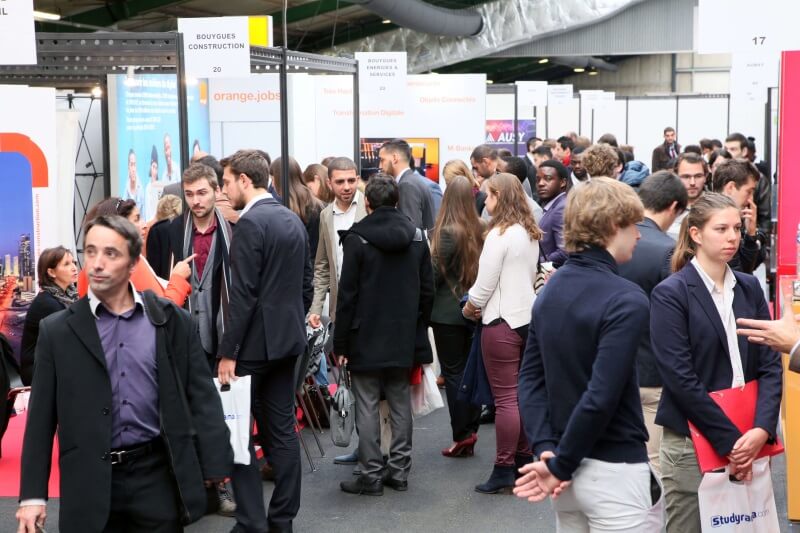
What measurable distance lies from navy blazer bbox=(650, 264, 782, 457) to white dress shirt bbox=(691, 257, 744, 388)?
15 mm

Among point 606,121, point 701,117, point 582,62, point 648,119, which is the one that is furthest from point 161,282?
point 582,62

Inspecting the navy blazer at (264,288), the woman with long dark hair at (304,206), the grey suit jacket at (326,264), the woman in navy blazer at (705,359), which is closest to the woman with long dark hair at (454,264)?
the grey suit jacket at (326,264)

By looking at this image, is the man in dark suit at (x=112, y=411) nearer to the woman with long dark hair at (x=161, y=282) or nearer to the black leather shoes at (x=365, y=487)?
Answer: the woman with long dark hair at (x=161, y=282)

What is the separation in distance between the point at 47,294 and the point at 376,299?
1724 millimetres

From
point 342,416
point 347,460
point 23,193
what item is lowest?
point 347,460

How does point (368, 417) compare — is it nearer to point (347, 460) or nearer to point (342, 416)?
point (342, 416)

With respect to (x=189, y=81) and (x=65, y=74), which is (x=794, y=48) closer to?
(x=65, y=74)

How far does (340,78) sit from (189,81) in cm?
187

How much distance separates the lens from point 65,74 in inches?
247

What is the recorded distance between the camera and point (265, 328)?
4.68 metres

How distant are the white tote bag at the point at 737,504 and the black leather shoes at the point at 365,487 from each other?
2544mm

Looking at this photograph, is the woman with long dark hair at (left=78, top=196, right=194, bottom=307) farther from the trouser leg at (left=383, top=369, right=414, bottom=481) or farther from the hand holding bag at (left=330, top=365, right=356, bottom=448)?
the trouser leg at (left=383, top=369, right=414, bottom=481)

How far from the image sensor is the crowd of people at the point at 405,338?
9.34 ft

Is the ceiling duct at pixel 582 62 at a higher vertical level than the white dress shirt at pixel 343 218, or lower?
higher
